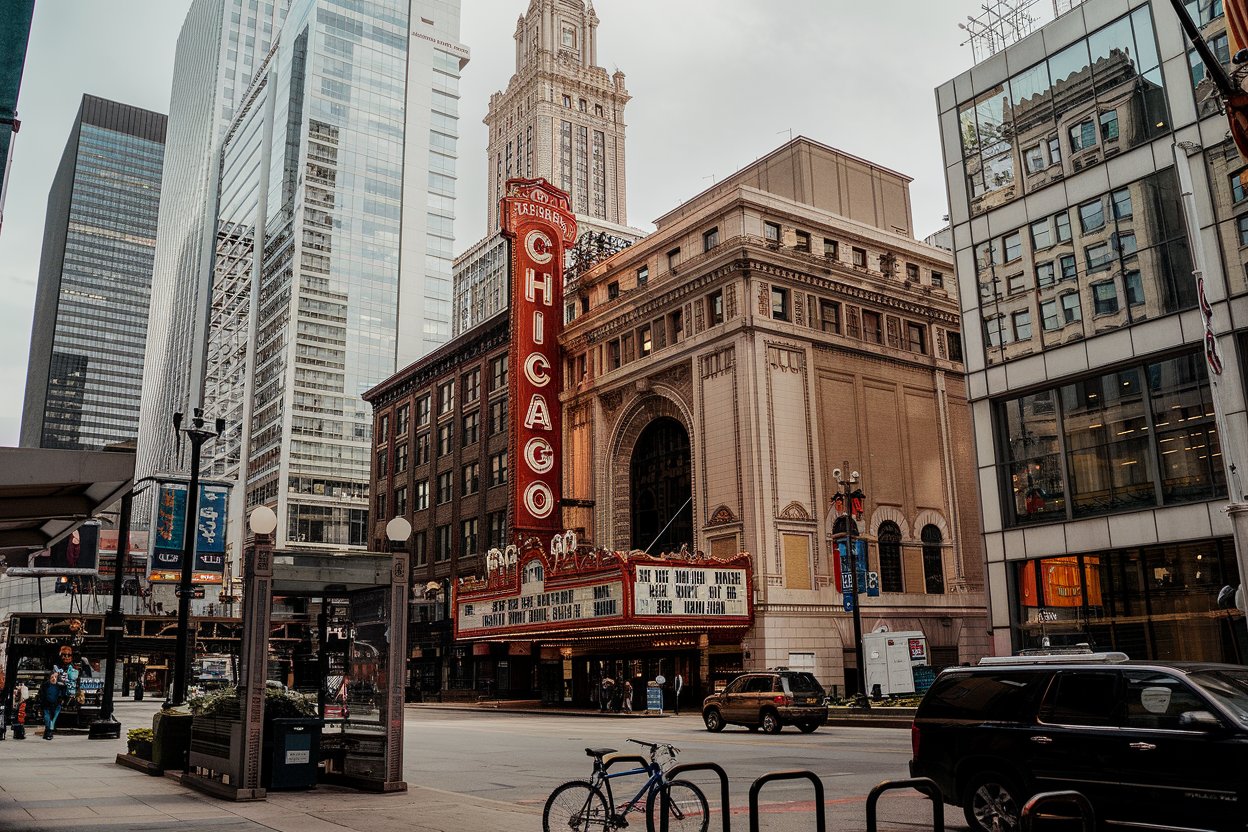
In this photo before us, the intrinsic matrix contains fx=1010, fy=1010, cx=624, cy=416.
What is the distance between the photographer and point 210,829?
464 inches

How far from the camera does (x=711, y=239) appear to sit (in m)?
48.7

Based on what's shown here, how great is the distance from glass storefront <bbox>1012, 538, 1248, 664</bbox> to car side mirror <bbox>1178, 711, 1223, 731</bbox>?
2020 cm

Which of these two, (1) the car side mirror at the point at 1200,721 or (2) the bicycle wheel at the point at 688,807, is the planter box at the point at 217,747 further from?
(1) the car side mirror at the point at 1200,721

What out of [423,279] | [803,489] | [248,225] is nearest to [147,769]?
[803,489]

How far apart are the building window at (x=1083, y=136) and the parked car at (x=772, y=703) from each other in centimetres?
1934

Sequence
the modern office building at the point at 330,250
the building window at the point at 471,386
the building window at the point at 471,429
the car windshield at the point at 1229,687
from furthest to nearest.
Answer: the modern office building at the point at 330,250 → the building window at the point at 471,386 → the building window at the point at 471,429 → the car windshield at the point at 1229,687

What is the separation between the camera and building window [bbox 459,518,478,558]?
66.1 m

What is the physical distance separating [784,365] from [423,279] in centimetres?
11121

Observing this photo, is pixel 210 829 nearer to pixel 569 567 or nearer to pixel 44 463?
pixel 44 463

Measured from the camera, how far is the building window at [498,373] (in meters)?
65.4

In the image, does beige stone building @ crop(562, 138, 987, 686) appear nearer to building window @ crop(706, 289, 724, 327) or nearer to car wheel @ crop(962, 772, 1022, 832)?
building window @ crop(706, 289, 724, 327)

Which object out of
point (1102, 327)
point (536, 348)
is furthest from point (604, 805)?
point (536, 348)

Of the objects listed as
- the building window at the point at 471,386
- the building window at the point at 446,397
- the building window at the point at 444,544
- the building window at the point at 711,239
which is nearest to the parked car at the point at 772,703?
the building window at the point at 711,239

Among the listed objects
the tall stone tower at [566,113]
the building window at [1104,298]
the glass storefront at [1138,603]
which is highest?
the tall stone tower at [566,113]
